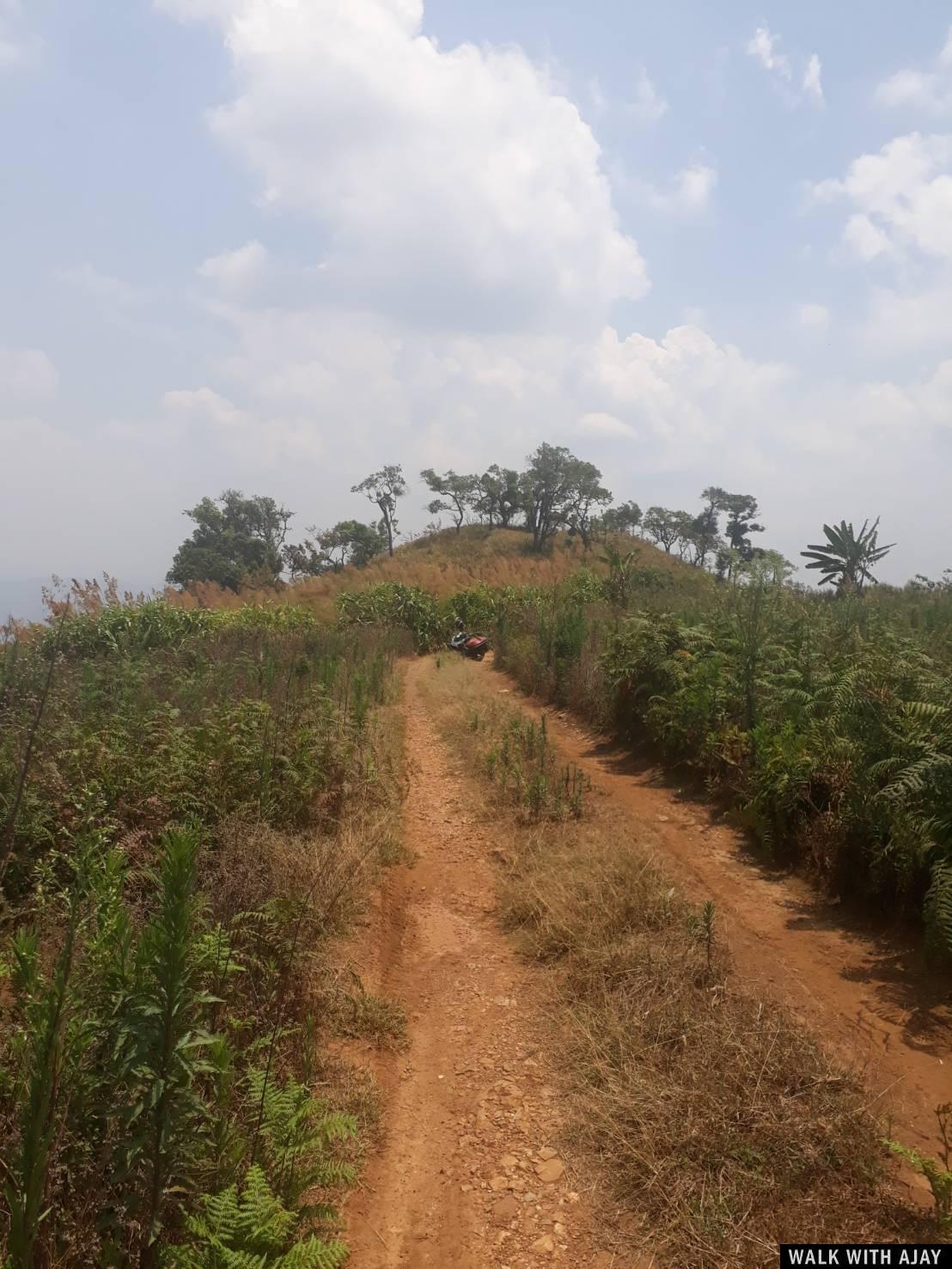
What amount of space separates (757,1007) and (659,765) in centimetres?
530

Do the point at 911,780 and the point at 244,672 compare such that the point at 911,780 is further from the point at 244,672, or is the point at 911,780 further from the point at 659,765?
the point at 244,672

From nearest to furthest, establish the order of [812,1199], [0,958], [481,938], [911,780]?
[812,1199] < [0,958] < [911,780] < [481,938]

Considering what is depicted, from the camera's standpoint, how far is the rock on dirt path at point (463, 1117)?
2.73 meters

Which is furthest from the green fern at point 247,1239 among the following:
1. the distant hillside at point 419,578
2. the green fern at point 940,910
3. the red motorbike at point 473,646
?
the red motorbike at point 473,646

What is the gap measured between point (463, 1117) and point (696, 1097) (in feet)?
3.58

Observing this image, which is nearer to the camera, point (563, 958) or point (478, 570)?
point (563, 958)

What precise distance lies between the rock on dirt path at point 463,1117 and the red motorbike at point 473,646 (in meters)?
14.3

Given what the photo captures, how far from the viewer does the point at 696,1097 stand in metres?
3.07

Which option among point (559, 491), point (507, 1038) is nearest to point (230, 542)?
point (559, 491)

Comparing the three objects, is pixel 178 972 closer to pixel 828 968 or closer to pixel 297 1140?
pixel 297 1140

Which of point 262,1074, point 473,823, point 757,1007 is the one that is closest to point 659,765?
point 473,823

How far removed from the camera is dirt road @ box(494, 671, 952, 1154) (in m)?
3.42

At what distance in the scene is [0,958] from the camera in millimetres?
3133

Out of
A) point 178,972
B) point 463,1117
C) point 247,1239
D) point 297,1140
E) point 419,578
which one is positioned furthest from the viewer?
point 419,578
